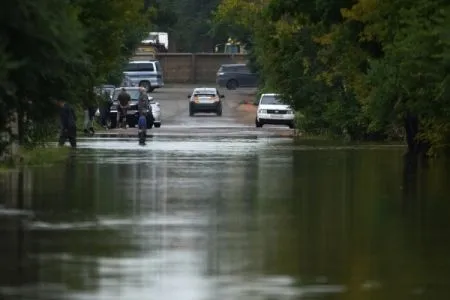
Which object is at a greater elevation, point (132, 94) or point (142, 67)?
point (142, 67)

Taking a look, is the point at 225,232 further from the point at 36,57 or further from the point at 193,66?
the point at 193,66

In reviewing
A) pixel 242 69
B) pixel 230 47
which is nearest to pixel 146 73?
pixel 242 69

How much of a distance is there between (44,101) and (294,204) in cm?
419

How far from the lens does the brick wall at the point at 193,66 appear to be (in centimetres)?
9525

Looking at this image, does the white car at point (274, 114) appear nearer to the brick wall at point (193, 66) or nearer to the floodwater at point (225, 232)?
the floodwater at point (225, 232)

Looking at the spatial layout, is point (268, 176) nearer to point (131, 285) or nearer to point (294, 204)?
point (294, 204)

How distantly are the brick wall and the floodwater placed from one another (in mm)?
67237

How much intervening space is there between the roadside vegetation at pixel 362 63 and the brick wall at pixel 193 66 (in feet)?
139

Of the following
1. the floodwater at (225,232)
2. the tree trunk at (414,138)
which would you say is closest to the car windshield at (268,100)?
the tree trunk at (414,138)

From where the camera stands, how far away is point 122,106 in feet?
172

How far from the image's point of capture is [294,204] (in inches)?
770

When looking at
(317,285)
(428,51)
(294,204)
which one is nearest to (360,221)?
(294,204)

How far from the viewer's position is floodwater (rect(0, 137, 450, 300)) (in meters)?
12.4

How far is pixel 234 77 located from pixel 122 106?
123ft
